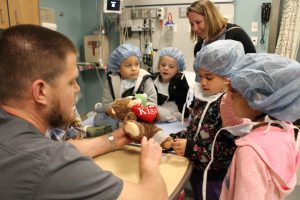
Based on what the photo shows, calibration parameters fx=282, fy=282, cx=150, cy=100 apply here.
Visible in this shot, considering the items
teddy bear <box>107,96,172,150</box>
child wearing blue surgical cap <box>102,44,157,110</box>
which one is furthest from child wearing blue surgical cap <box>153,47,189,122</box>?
teddy bear <box>107,96,172,150</box>

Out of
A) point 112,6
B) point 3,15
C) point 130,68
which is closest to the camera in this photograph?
point 130,68

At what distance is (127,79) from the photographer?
7.78 feet

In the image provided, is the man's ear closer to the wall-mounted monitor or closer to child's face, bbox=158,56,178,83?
child's face, bbox=158,56,178,83

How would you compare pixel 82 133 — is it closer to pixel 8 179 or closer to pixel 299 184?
pixel 8 179

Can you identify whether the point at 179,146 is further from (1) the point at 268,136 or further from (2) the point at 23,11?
(2) the point at 23,11

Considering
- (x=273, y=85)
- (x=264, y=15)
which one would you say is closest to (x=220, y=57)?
(x=273, y=85)

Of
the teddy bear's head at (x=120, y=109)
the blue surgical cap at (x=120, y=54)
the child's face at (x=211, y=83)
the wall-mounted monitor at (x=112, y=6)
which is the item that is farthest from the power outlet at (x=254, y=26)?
the teddy bear's head at (x=120, y=109)

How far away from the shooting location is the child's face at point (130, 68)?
2338mm

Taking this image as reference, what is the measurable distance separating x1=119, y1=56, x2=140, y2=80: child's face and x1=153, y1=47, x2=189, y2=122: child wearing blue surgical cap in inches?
9.3

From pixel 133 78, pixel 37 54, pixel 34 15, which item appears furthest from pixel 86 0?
pixel 37 54

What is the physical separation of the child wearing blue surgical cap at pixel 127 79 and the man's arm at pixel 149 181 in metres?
0.98

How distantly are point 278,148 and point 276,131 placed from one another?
0.24 feet

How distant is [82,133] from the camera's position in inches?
65.8

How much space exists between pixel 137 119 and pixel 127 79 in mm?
836
